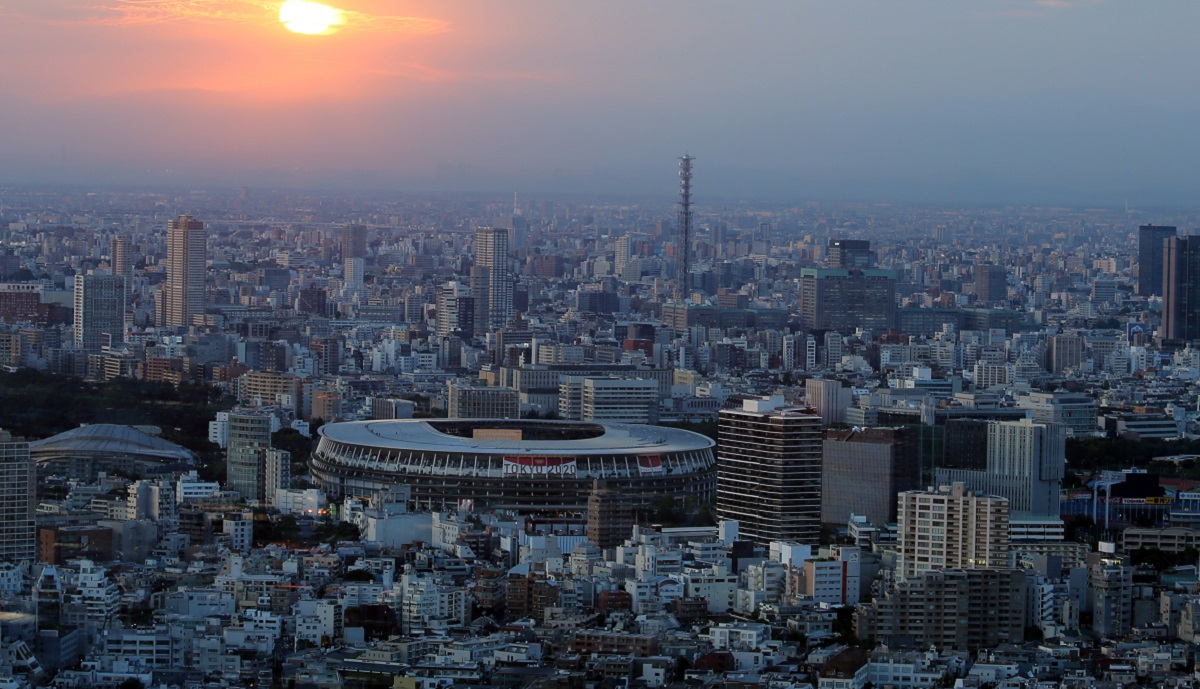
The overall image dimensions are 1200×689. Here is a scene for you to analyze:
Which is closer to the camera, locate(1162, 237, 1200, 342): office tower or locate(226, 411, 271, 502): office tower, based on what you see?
locate(226, 411, 271, 502): office tower

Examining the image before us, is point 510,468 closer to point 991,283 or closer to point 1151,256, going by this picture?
point 1151,256

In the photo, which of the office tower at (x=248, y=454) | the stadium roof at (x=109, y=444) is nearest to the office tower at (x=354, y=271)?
the stadium roof at (x=109, y=444)

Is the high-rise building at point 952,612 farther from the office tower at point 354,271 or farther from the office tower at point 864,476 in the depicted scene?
the office tower at point 354,271

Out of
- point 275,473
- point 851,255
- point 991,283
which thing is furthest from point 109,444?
point 991,283

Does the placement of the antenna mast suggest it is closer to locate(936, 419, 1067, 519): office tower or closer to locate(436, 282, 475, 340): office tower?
locate(436, 282, 475, 340): office tower

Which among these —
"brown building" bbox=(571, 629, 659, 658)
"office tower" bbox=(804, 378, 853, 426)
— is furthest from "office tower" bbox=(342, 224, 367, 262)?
"brown building" bbox=(571, 629, 659, 658)
